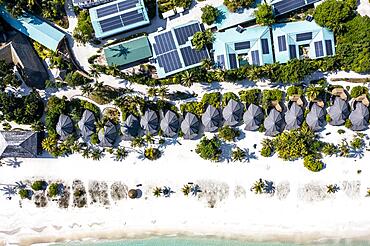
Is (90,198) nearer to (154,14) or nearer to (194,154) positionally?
(194,154)

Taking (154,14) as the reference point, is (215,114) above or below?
below

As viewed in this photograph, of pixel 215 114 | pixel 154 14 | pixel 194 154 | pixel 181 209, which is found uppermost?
pixel 154 14

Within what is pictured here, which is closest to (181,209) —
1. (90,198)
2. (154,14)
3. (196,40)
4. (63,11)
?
(90,198)

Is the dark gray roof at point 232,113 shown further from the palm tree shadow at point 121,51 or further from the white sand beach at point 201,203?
the palm tree shadow at point 121,51

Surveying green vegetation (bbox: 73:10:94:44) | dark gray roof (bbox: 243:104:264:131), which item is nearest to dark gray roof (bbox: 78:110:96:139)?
green vegetation (bbox: 73:10:94:44)

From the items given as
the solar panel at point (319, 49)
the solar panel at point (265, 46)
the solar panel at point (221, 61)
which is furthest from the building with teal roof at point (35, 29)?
the solar panel at point (319, 49)

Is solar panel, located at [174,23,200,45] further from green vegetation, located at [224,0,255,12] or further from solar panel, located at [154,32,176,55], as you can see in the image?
green vegetation, located at [224,0,255,12]

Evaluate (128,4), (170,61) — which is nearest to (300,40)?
(170,61)
